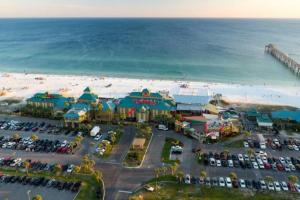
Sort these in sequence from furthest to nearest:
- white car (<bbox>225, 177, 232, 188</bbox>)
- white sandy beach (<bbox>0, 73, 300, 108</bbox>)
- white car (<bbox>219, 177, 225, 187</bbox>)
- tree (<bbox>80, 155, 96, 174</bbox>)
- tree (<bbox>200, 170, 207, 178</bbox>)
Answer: white sandy beach (<bbox>0, 73, 300, 108</bbox>)
tree (<bbox>80, 155, 96, 174</bbox>)
tree (<bbox>200, 170, 207, 178</bbox>)
white car (<bbox>219, 177, 225, 187</bbox>)
white car (<bbox>225, 177, 232, 188</bbox>)

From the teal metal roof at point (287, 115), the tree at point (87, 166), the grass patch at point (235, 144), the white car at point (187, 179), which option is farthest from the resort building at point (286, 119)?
the tree at point (87, 166)

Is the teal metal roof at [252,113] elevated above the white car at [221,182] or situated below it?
above

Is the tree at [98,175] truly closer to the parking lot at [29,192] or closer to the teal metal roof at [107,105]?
the parking lot at [29,192]

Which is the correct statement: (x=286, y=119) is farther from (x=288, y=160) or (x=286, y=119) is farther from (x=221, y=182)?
(x=221, y=182)

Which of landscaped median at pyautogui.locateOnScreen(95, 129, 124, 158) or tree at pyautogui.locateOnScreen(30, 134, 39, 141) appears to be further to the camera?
tree at pyautogui.locateOnScreen(30, 134, 39, 141)

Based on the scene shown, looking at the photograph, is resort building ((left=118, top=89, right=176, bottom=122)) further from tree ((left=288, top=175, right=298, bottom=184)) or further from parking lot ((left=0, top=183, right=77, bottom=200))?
tree ((left=288, top=175, right=298, bottom=184))

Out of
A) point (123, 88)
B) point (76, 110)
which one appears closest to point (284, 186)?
point (76, 110)

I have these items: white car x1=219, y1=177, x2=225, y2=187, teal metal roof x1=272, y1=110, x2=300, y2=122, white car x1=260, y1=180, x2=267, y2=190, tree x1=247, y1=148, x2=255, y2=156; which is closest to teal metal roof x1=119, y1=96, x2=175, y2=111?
tree x1=247, y1=148, x2=255, y2=156
